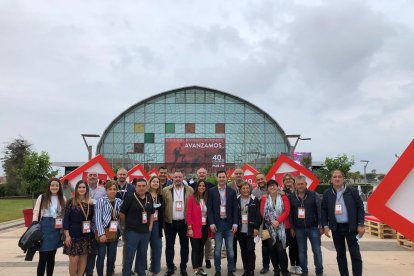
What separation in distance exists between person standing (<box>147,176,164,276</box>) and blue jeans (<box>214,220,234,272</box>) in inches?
37.5

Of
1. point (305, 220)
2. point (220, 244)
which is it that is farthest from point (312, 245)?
point (220, 244)

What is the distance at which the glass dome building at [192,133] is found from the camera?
5266 centimetres

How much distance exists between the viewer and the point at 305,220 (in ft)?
21.5

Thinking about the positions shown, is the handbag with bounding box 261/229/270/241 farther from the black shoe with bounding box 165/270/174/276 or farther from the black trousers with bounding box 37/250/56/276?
the black trousers with bounding box 37/250/56/276

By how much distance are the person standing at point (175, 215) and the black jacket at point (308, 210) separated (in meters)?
1.76

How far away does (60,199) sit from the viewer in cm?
604

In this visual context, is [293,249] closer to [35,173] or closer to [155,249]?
[155,249]

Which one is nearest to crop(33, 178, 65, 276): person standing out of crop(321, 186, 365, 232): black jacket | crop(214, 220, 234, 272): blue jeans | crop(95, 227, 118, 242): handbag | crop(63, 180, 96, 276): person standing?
crop(63, 180, 96, 276): person standing

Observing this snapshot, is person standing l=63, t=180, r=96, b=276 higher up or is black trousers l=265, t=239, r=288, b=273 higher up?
person standing l=63, t=180, r=96, b=276

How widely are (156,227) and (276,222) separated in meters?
1.98

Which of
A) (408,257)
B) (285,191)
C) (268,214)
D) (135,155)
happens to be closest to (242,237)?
(268,214)

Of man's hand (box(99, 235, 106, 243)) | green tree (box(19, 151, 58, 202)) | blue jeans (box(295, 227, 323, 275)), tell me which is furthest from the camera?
green tree (box(19, 151, 58, 202))

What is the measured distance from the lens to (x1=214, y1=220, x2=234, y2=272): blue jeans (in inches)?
263

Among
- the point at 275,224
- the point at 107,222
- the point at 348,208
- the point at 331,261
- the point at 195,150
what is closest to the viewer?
the point at 348,208
